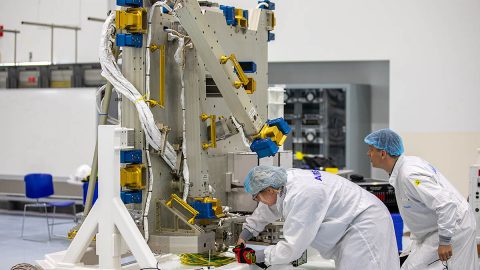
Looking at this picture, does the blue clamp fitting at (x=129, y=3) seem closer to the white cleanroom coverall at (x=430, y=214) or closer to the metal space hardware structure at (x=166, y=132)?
the metal space hardware structure at (x=166, y=132)

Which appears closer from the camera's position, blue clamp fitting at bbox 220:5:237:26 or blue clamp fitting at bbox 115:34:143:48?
blue clamp fitting at bbox 115:34:143:48

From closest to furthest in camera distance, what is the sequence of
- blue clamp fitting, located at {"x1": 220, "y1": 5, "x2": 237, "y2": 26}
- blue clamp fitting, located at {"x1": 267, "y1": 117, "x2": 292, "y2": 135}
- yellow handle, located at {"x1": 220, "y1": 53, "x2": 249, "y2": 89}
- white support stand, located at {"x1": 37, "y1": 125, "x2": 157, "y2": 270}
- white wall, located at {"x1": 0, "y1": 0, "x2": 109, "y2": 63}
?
1. white support stand, located at {"x1": 37, "y1": 125, "x2": 157, "y2": 270}
2. yellow handle, located at {"x1": 220, "y1": 53, "x2": 249, "y2": 89}
3. blue clamp fitting, located at {"x1": 267, "y1": 117, "x2": 292, "y2": 135}
4. blue clamp fitting, located at {"x1": 220, "y1": 5, "x2": 237, "y2": 26}
5. white wall, located at {"x1": 0, "y1": 0, "x2": 109, "y2": 63}

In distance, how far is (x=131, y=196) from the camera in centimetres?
412

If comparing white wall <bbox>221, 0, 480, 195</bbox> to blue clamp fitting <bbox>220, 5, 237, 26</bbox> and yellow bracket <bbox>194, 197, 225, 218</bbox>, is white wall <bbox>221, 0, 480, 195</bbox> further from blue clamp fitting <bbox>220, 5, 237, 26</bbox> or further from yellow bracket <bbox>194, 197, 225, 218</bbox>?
yellow bracket <bbox>194, 197, 225, 218</bbox>

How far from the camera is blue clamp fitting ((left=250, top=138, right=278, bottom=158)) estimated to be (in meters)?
4.33

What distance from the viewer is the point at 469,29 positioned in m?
9.43

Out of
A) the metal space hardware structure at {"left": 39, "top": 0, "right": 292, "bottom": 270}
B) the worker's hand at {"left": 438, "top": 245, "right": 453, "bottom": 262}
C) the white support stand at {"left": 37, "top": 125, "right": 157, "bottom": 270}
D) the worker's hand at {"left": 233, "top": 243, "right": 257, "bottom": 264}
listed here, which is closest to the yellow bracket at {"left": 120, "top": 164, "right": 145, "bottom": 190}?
the metal space hardware structure at {"left": 39, "top": 0, "right": 292, "bottom": 270}

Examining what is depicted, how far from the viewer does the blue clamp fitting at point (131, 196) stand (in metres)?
4.10

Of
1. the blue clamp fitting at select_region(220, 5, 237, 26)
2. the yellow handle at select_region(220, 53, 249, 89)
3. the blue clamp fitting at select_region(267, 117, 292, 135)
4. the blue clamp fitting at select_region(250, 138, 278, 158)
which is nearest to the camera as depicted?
the yellow handle at select_region(220, 53, 249, 89)

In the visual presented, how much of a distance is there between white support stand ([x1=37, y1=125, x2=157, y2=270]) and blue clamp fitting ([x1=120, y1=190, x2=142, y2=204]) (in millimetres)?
157

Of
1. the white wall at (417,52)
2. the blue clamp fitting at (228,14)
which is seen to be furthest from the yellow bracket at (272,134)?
the white wall at (417,52)

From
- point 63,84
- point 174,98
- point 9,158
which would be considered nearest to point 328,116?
point 63,84

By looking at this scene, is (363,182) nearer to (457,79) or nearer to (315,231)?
(457,79)

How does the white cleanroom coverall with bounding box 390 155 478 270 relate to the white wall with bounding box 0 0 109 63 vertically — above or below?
below
